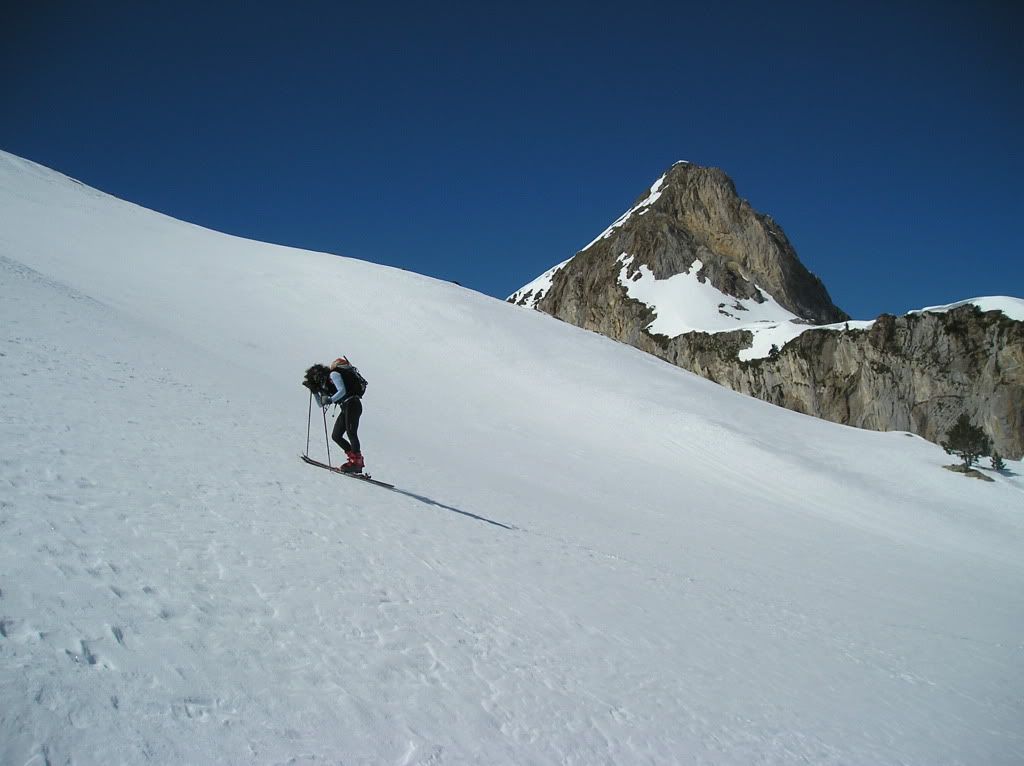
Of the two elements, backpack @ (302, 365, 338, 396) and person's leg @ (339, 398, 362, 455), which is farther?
backpack @ (302, 365, 338, 396)

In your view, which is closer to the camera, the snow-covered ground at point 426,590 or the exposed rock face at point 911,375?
the snow-covered ground at point 426,590

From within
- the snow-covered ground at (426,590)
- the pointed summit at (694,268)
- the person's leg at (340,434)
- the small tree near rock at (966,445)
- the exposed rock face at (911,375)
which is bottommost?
the snow-covered ground at (426,590)

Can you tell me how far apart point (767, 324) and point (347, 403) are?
97.3 m

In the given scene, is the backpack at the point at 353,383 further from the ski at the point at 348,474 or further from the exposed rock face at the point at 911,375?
the exposed rock face at the point at 911,375

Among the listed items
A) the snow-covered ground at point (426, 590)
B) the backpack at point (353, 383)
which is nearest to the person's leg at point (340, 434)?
the backpack at point (353, 383)

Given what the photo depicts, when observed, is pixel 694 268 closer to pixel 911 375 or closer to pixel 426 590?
pixel 911 375

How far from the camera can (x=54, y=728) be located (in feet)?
9.87

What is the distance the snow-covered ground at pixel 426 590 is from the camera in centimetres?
384

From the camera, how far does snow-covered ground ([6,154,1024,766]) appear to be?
384 centimetres

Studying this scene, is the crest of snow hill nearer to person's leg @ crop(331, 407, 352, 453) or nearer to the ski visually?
the ski

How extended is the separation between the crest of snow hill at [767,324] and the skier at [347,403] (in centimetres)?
7711

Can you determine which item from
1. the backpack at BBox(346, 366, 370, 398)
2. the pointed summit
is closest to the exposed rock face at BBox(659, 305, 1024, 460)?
the pointed summit

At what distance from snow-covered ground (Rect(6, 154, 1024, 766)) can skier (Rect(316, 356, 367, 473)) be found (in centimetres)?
64

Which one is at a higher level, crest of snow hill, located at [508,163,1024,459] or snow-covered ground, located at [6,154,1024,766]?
crest of snow hill, located at [508,163,1024,459]
